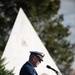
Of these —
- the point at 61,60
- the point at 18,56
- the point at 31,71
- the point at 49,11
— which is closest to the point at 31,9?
the point at 49,11

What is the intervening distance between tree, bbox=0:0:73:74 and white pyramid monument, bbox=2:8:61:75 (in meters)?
26.4

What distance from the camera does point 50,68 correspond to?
11266mm

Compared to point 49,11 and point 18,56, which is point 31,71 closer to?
point 18,56

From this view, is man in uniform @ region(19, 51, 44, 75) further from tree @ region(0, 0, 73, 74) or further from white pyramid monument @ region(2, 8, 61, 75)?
tree @ region(0, 0, 73, 74)

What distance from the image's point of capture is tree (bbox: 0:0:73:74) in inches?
1563

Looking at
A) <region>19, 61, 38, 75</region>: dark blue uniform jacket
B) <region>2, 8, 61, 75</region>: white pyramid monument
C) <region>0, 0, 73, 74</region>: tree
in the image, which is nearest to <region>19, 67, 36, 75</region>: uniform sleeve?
<region>19, 61, 38, 75</region>: dark blue uniform jacket

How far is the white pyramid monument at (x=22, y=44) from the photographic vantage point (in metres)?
11.4

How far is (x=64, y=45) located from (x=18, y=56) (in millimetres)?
32956

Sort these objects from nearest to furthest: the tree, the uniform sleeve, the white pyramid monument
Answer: the uniform sleeve
the white pyramid monument
the tree

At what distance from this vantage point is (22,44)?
12.1m

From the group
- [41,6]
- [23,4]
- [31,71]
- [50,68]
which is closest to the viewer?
[31,71]

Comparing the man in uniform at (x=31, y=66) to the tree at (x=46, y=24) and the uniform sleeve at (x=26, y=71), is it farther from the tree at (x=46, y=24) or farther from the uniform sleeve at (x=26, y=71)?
the tree at (x=46, y=24)

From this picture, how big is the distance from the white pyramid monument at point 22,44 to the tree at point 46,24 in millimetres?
26367

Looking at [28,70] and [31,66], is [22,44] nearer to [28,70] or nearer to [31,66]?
[31,66]
